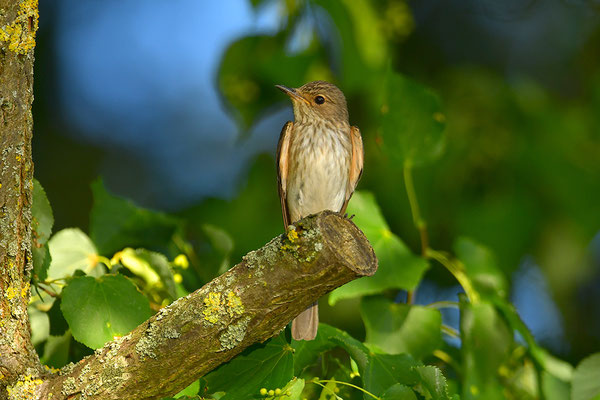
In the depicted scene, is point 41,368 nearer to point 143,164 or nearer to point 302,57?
point 302,57

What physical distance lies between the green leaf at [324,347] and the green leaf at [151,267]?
0.49 meters

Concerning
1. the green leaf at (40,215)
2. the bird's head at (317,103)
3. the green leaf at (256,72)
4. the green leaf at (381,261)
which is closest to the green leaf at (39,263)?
the green leaf at (40,215)

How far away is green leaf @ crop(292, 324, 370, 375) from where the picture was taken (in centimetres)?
221

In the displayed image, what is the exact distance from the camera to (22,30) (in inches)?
80.4

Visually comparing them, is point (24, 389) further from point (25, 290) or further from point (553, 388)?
point (553, 388)

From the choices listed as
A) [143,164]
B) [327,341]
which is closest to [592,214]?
[327,341]

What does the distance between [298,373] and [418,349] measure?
0.51m

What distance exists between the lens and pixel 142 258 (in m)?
2.56

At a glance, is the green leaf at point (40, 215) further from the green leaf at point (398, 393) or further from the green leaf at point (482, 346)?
the green leaf at point (482, 346)

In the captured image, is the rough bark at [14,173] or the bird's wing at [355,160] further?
the bird's wing at [355,160]

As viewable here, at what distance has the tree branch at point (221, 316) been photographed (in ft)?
6.35

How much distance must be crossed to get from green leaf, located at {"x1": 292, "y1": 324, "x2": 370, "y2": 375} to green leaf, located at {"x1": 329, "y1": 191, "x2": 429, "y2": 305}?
0.12 meters

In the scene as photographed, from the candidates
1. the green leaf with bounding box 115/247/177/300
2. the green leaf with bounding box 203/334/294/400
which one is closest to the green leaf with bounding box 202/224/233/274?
the green leaf with bounding box 115/247/177/300

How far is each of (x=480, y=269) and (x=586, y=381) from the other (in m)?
0.57
